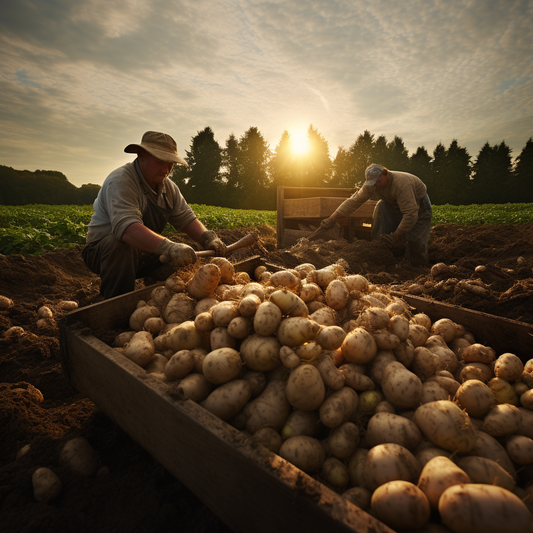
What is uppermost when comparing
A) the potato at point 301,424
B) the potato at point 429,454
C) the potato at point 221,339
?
the potato at point 221,339

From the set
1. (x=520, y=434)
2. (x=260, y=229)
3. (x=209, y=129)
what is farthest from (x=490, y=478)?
(x=209, y=129)

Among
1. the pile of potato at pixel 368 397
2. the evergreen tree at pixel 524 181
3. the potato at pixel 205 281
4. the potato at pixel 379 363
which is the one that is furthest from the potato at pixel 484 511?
the evergreen tree at pixel 524 181

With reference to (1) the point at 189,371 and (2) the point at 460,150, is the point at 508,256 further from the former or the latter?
(2) the point at 460,150

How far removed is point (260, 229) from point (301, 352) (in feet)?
36.6

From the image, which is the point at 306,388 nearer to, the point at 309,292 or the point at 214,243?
the point at 309,292

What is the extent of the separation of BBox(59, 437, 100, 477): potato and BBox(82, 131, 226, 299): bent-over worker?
1.50m

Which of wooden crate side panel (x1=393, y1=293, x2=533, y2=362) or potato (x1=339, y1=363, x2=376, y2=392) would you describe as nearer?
potato (x1=339, y1=363, x2=376, y2=392)

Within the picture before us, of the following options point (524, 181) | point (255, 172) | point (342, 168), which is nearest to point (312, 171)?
point (342, 168)

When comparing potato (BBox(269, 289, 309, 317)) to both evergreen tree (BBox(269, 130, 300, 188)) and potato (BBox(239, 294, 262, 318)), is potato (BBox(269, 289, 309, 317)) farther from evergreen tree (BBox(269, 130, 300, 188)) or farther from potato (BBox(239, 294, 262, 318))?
evergreen tree (BBox(269, 130, 300, 188))

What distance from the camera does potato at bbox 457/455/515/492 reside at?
1254 millimetres

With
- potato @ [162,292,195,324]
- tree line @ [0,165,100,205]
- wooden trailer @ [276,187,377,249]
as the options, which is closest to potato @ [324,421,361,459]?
potato @ [162,292,195,324]

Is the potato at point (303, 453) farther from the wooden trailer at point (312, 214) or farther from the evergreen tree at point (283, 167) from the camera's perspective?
the evergreen tree at point (283, 167)

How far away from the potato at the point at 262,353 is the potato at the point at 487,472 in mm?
994

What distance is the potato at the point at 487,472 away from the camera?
125cm
